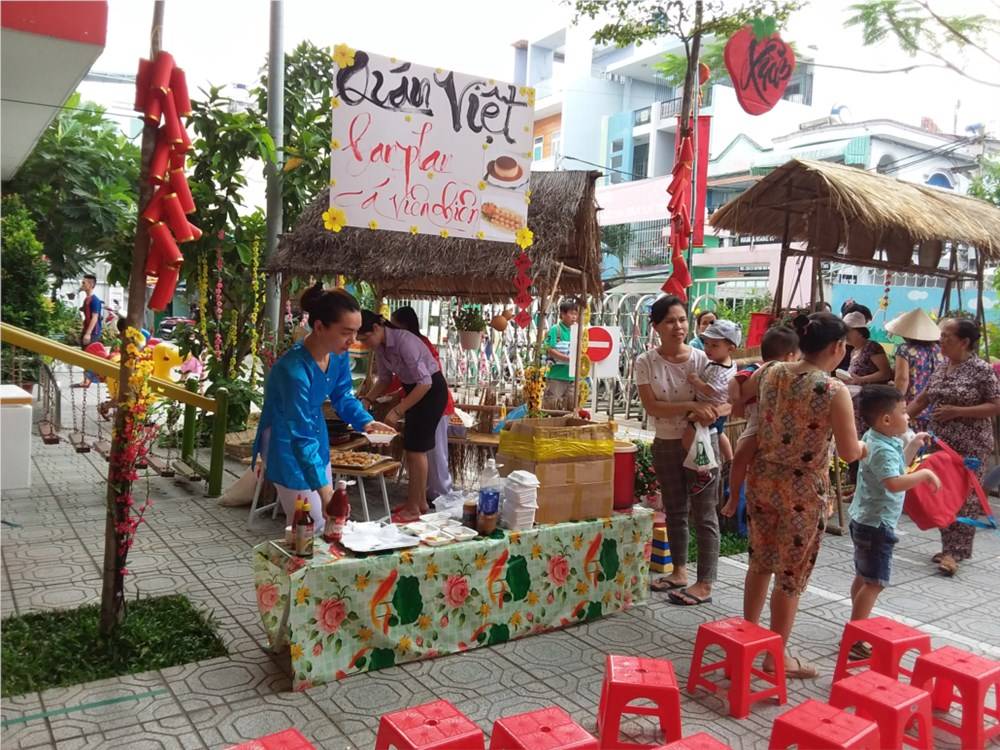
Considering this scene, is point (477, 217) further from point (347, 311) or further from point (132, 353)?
point (132, 353)

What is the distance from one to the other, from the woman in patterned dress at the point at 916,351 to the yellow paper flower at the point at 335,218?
500 centimetres

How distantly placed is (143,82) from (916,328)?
6.32 metres

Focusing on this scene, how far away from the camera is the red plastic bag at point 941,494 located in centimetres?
426

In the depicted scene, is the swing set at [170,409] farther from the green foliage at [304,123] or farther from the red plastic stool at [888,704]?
the red plastic stool at [888,704]

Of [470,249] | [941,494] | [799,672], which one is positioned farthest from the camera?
[470,249]

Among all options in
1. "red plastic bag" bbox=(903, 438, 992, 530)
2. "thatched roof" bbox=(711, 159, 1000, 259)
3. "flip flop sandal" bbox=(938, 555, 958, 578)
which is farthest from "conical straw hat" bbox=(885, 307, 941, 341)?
"red plastic bag" bbox=(903, 438, 992, 530)

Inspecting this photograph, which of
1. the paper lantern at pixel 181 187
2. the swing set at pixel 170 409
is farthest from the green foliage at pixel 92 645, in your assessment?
the paper lantern at pixel 181 187

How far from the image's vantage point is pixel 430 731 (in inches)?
93.4

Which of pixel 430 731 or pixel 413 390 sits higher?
pixel 413 390

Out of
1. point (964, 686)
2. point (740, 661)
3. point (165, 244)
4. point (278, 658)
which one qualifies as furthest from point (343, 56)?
point (964, 686)

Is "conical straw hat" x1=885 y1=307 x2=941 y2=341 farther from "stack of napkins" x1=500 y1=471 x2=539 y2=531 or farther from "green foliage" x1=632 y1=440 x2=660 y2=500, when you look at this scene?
"stack of napkins" x1=500 y1=471 x2=539 y2=531

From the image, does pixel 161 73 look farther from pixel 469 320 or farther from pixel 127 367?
pixel 469 320

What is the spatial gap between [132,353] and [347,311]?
3.20 feet

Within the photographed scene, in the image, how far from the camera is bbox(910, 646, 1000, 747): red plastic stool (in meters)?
3.09
